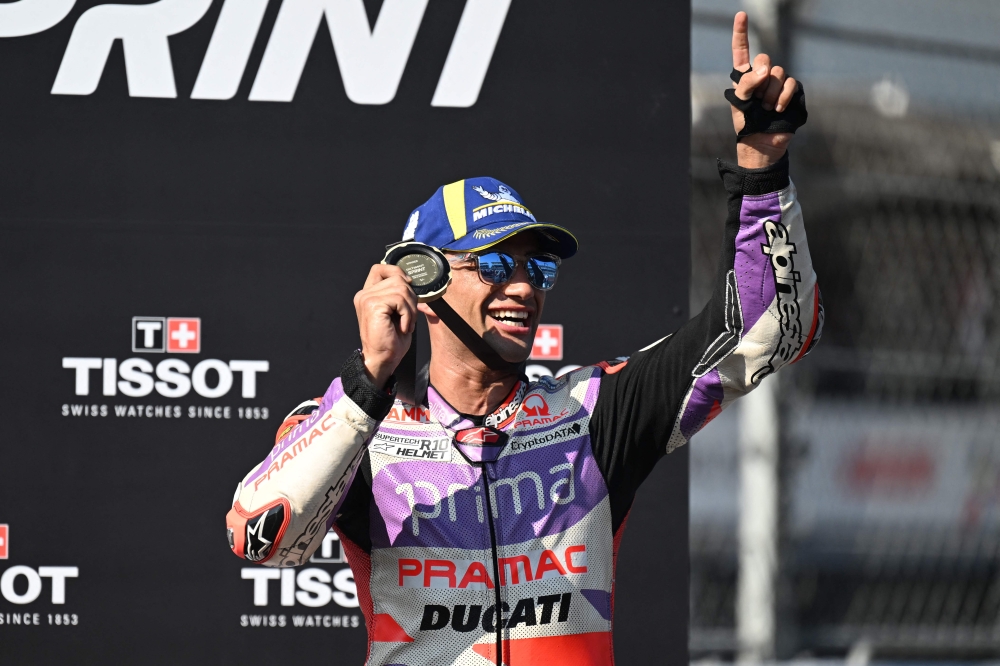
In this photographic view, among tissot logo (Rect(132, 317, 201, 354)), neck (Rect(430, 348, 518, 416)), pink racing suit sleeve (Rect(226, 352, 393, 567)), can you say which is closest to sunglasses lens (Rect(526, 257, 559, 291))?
neck (Rect(430, 348, 518, 416))

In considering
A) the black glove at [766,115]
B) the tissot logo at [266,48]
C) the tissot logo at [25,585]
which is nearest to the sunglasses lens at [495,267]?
the black glove at [766,115]

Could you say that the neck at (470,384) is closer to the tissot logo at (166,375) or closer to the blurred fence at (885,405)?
the tissot logo at (166,375)

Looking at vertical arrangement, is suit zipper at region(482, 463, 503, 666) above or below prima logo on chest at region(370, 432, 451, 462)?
below

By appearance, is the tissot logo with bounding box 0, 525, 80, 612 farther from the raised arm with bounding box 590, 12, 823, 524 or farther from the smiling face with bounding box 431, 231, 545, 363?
the raised arm with bounding box 590, 12, 823, 524

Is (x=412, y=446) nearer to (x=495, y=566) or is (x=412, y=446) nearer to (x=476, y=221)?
(x=495, y=566)

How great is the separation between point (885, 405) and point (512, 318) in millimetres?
2355

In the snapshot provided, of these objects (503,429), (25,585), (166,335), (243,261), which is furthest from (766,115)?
(25,585)

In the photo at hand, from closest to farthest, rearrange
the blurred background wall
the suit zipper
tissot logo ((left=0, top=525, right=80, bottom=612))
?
the suit zipper < tissot logo ((left=0, top=525, right=80, bottom=612)) < the blurred background wall

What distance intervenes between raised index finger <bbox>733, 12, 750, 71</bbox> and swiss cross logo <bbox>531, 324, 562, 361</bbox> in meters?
1.34

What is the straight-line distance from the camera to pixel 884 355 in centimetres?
377

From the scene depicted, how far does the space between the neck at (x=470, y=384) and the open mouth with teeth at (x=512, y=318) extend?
93 mm

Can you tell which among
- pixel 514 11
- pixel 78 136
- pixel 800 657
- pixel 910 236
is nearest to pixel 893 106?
pixel 910 236

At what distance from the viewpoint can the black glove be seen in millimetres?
1588

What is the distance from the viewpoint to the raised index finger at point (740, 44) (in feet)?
5.10
